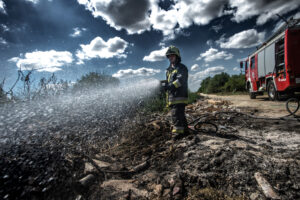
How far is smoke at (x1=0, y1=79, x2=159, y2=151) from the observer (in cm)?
331

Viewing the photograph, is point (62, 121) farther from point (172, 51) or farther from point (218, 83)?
point (218, 83)

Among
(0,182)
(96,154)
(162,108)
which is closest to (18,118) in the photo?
(0,182)

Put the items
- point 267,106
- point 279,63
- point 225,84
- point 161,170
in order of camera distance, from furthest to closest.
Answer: point 225,84 → point 279,63 → point 267,106 → point 161,170

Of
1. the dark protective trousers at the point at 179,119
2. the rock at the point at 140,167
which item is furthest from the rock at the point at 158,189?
the dark protective trousers at the point at 179,119

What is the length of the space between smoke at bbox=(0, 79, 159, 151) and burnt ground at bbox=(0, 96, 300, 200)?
1.58 ft

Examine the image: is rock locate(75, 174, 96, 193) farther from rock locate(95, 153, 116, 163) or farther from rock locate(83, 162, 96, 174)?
rock locate(95, 153, 116, 163)

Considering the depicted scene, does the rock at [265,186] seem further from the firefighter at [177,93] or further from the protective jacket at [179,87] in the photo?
the protective jacket at [179,87]

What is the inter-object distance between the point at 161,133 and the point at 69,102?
4695mm

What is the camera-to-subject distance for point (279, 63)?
7.00 m

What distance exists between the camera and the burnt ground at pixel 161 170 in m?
1.63

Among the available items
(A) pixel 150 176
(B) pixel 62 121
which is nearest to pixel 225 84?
(B) pixel 62 121

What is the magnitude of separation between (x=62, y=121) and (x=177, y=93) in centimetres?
378

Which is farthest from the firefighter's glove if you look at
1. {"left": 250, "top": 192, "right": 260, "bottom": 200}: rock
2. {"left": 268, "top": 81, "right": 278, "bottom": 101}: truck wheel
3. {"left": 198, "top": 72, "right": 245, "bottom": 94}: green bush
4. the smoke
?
{"left": 198, "top": 72, "right": 245, "bottom": 94}: green bush

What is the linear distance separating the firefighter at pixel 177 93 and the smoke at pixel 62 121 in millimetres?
1805
